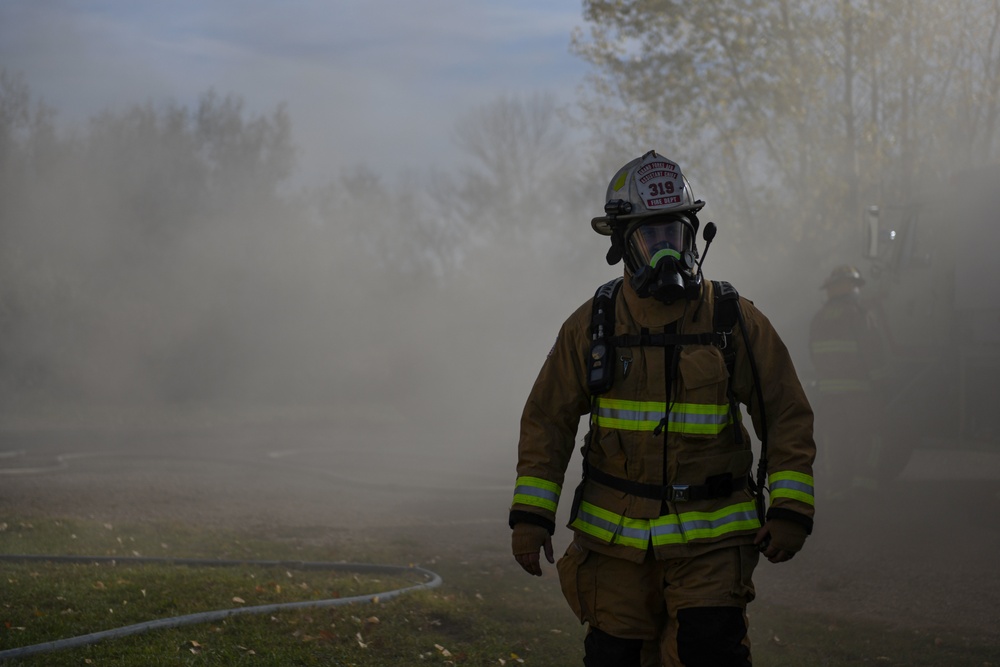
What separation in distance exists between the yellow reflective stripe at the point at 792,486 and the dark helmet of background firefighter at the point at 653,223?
0.59 meters

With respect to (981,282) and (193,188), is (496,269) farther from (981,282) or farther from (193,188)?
(981,282)

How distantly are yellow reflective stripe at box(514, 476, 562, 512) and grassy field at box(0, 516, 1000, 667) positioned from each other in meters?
1.79

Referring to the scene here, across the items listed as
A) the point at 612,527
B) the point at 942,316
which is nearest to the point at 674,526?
the point at 612,527

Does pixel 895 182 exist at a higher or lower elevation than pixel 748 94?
lower

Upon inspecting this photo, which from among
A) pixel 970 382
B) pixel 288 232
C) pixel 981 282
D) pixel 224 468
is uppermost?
pixel 288 232

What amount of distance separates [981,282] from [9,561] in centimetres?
794

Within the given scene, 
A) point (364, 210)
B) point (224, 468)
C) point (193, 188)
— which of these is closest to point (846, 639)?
point (224, 468)

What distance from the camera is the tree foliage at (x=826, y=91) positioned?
17859 mm

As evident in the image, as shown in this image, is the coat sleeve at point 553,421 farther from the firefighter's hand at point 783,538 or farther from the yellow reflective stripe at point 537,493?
the firefighter's hand at point 783,538

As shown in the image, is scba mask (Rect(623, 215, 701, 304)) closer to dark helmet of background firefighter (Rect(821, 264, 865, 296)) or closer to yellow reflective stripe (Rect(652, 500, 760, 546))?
yellow reflective stripe (Rect(652, 500, 760, 546))

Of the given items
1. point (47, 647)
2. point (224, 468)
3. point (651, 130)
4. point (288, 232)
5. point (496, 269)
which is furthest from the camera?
point (496, 269)

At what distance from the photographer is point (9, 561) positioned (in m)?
6.74

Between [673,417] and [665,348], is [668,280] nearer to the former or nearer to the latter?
[665,348]

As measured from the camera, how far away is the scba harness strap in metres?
3.18
